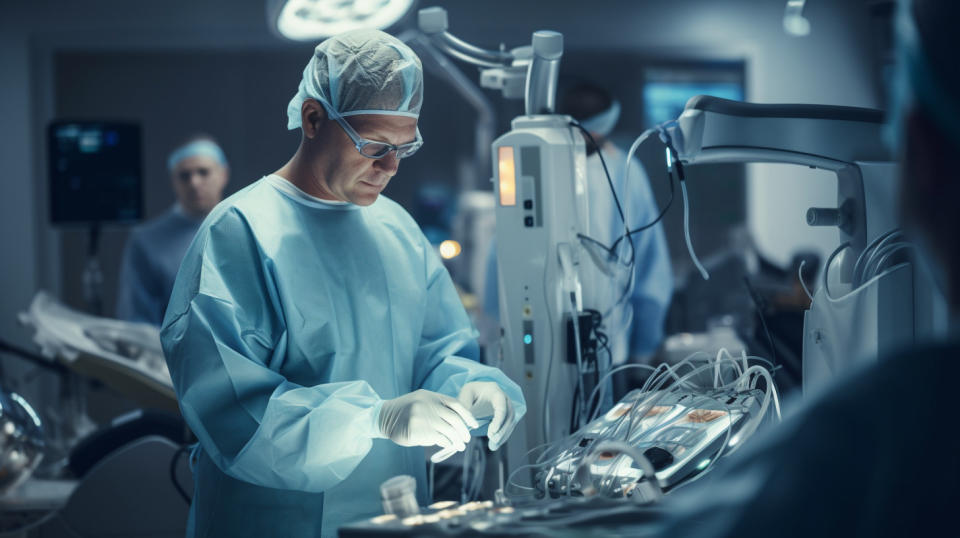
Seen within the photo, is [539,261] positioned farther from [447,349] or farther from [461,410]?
[461,410]

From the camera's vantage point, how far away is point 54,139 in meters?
3.86

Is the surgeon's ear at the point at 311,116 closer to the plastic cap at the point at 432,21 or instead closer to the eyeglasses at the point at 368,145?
the eyeglasses at the point at 368,145

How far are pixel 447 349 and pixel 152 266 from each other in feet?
8.04

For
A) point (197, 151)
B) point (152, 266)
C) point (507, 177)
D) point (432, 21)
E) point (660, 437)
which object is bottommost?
point (660, 437)

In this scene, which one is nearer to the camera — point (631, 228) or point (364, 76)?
point (364, 76)

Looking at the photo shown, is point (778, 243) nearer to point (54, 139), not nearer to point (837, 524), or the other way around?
point (54, 139)

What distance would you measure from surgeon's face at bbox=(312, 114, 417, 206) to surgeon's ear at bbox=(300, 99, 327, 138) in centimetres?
1

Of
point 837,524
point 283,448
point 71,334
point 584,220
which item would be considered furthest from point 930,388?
point 71,334

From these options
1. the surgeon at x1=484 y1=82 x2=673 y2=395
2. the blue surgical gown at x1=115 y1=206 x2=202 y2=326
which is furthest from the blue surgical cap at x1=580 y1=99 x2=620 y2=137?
the blue surgical gown at x1=115 y1=206 x2=202 y2=326

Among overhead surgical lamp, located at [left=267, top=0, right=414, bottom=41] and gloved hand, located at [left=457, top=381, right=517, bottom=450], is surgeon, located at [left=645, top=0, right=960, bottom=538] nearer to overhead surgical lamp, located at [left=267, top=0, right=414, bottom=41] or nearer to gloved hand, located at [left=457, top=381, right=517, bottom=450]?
gloved hand, located at [left=457, top=381, right=517, bottom=450]

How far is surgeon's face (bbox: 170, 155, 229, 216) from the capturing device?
3965mm

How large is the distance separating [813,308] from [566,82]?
3.34m

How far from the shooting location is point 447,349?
178cm

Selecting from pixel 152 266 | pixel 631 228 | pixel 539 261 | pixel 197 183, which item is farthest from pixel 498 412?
pixel 197 183
